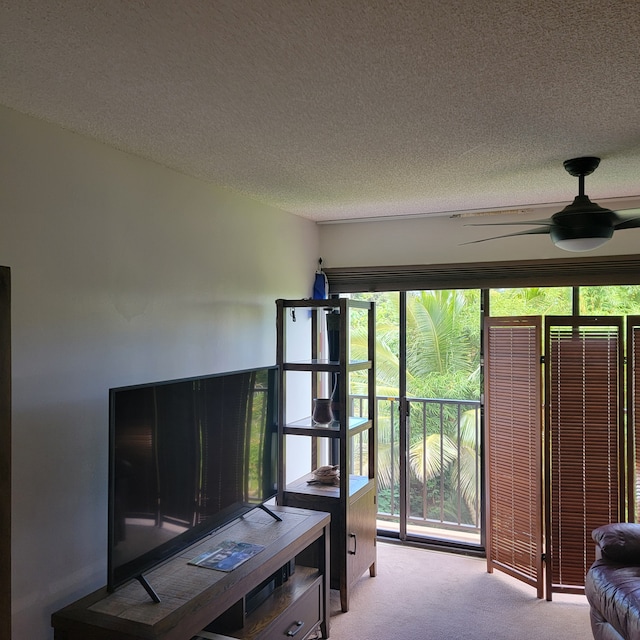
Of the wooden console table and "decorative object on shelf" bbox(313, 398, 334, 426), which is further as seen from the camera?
"decorative object on shelf" bbox(313, 398, 334, 426)

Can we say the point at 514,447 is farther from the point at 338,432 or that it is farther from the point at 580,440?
the point at 338,432

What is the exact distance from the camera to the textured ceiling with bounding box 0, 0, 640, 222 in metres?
1.37

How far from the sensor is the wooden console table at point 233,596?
75.1 inches

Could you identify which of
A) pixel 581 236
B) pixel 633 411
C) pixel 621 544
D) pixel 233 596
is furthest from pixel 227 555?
pixel 633 411

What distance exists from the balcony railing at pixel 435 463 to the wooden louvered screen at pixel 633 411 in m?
1.03

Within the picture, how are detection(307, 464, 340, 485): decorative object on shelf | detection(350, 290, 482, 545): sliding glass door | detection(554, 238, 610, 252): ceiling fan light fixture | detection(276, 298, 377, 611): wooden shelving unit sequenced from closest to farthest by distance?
detection(554, 238, 610, 252): ceiling fan light fixture
detection(276, 298, 377, 611): wooden shelving unit
detection(307, 464, 340, 485): decorative object on shelf
detection(350, 290, 482, 545): sliding glass door

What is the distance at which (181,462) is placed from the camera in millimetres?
2318

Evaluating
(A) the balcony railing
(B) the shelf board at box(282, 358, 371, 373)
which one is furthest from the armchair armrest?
(B) the shelf board at box(282, 358, 371, 373)

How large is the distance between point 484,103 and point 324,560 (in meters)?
2.29

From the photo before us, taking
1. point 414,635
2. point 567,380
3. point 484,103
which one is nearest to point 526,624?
point 414,635

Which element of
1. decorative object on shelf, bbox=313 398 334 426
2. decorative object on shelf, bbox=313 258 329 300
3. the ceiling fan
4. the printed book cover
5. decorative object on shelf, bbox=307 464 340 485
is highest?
the ceiling fan

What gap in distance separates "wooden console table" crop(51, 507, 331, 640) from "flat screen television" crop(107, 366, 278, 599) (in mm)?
91

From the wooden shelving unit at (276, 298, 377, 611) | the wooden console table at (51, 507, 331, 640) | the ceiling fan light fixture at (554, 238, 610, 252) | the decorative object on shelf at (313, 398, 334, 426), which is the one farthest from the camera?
the decorative object on shelf at (313, 398, 334, 426)

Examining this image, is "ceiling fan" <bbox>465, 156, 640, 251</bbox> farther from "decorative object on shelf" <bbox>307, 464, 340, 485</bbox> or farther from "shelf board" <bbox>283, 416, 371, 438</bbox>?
"decorative object on shelf" <bbox>307, 464, 340, 485</bbox>
